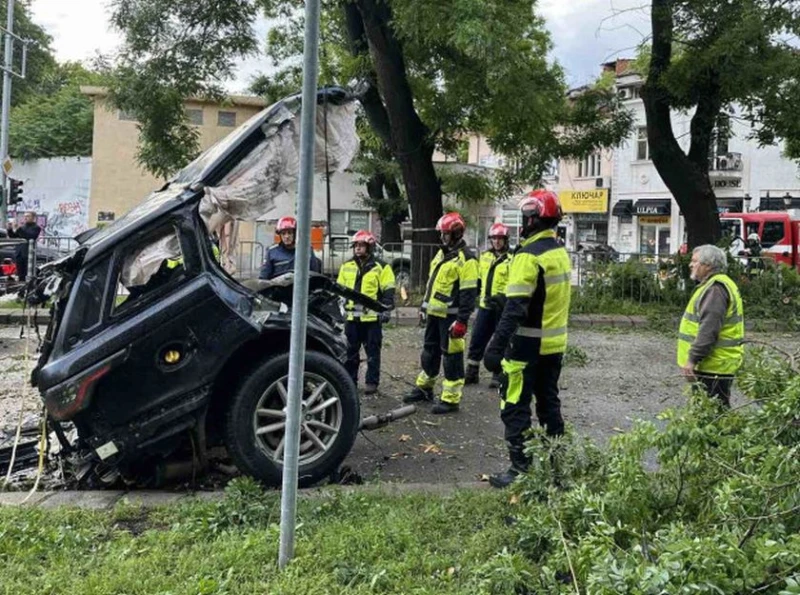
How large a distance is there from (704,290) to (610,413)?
2317 millimetres

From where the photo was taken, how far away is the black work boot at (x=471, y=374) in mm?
8609

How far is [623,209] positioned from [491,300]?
109ft

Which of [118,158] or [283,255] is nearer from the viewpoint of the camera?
[283,255]

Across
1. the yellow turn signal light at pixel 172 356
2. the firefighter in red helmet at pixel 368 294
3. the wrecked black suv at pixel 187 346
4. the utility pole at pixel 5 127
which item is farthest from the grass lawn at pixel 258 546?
the utility pole at pixel 5 127

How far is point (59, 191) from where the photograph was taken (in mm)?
37688

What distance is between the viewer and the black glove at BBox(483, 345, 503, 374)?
16.3 ft

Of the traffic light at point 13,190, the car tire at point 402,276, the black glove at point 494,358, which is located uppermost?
the traffic light at point 13,190

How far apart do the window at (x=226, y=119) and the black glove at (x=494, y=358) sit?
31.7m

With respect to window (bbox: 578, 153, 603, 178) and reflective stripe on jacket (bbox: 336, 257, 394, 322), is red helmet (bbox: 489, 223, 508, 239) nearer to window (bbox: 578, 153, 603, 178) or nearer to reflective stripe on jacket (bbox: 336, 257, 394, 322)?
reflective stripe on jacket (bbox: 336, 257, 394, 322)

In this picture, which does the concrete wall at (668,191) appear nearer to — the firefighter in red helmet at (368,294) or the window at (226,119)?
the window at (226,119)

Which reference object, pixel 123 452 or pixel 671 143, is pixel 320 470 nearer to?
pixel 123 452

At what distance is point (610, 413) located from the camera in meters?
7.27

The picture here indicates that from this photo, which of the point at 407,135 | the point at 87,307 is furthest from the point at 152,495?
the point at 407,135

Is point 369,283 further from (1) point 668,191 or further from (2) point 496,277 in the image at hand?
(1) point 668,191
